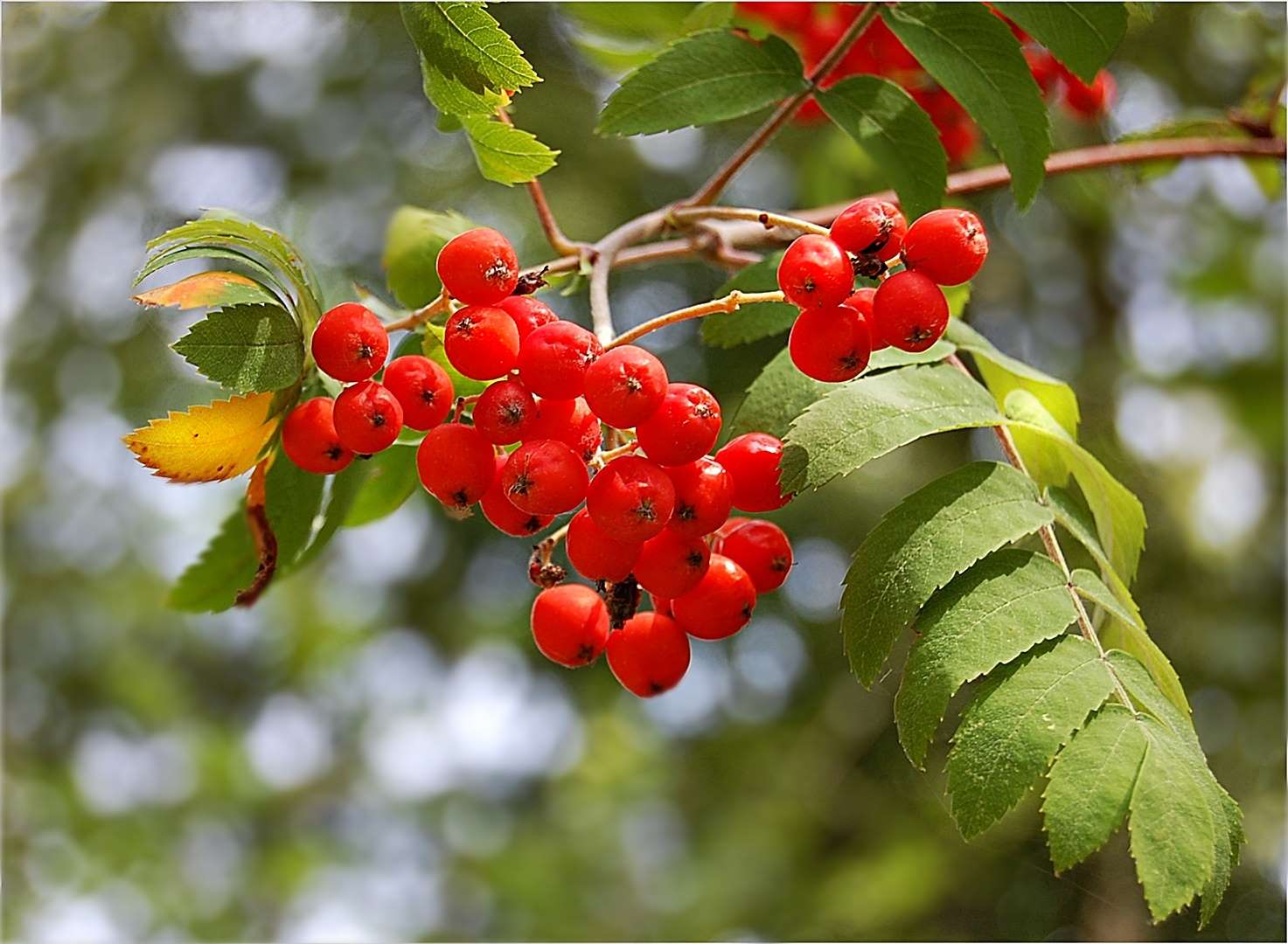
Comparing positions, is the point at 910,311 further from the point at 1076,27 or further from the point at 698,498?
the point at 1076,27

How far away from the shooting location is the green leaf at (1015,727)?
2.99 feet

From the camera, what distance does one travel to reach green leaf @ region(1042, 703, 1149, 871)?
898 millimetres

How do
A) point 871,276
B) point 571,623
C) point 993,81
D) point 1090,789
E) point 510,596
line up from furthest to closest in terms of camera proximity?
point 510,596, point 993,81, point 571,623, point 871,276, point 1090,789

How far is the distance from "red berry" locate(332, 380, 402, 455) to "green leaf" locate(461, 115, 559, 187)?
254 millimetres

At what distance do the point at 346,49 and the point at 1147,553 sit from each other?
2567 mm

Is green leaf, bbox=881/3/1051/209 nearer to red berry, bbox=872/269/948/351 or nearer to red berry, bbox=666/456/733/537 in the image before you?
red berry, bbox=872/269/948/351

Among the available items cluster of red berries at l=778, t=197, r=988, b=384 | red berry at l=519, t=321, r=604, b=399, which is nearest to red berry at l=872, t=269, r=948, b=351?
cluster of red berries at l=778, t=197, r=988, b=384

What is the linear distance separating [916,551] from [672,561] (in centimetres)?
21

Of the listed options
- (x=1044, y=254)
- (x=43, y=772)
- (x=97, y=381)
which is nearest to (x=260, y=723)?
(x=43, y=772)

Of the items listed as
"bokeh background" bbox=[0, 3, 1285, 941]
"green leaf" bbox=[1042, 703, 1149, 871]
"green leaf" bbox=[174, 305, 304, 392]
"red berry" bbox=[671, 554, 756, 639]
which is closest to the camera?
"green leaf" bbox=[1042, 703, 1149, 871]

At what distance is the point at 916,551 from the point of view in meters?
1.01

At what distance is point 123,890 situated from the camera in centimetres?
500

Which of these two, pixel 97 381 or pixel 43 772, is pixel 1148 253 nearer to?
pixel 97 381

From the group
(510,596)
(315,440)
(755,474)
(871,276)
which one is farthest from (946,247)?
(510,596)
